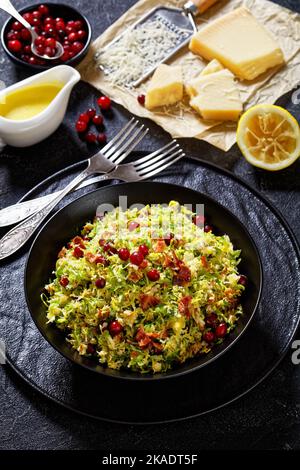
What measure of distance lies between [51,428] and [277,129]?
1972 millimetres

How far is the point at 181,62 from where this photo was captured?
3992mm

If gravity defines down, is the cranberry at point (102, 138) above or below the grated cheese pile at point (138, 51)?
below

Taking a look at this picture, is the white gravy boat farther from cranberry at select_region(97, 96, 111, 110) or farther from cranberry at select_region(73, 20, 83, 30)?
cranberry at select_region(73, 20, 83, 30)

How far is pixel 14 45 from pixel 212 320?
2.24 m

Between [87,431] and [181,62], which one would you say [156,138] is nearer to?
[181,62]

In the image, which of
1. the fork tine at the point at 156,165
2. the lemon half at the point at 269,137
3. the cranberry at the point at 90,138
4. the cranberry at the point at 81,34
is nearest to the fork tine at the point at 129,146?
the fork tine at the point at 156,165

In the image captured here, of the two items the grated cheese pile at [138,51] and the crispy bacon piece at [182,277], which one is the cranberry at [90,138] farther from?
the crispy bacon piece at [182,277]

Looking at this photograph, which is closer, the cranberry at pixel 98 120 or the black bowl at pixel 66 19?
the cranberry at pixel 98 120

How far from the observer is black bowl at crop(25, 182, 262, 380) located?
2.63m

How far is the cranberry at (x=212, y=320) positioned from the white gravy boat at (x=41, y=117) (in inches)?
60.0

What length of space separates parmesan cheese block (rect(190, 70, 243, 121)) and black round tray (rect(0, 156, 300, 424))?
63 centimetres

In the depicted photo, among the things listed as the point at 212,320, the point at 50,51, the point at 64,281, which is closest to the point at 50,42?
the point at 50,51

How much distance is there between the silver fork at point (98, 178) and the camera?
10.4 ft
